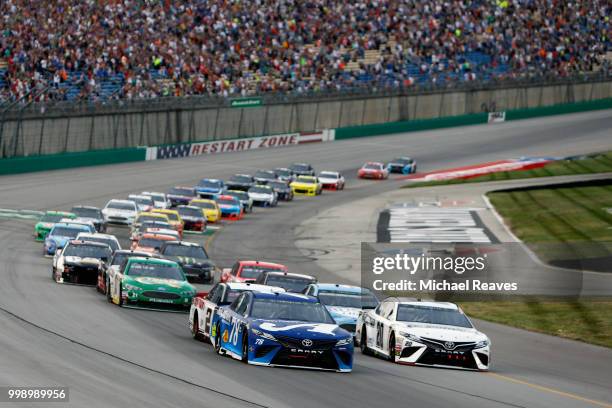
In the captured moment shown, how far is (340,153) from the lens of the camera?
86188 mm

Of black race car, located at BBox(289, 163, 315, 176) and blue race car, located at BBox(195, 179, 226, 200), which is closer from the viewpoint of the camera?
blue race car, located at BBox(195, 179, 226, 200)

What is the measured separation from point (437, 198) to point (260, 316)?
4646 cm

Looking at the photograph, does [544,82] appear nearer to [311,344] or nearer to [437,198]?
[437,198]

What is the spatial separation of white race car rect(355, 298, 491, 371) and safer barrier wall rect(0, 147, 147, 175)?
46305 millimetres

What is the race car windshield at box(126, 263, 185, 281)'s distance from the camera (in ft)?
94.3

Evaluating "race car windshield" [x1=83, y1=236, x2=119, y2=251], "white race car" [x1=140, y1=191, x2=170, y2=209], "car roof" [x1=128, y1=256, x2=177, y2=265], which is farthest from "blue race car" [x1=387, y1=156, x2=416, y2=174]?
"car roof" [x1=128, y1=256, x2=177, y2=265]

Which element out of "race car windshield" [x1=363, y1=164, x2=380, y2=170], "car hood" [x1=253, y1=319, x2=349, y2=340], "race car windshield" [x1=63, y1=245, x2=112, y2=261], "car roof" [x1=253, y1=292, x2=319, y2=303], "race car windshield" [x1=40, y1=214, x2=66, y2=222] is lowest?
"race car windshield" [x1=40, y1=214, x2=66, y2=222]

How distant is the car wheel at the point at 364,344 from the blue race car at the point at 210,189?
38066 millimetres

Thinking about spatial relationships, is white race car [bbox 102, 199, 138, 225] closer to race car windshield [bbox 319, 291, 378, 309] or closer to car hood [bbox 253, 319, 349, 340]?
race car windshield [bbox 319, 291, 378, 309]

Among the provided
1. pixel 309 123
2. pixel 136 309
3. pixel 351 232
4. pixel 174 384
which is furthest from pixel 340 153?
pixel 174 384

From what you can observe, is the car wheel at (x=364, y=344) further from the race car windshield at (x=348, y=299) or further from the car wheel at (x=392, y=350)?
the race car windshield at (x=348, y=299)

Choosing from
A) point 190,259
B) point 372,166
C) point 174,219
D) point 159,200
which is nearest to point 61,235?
point 190,259

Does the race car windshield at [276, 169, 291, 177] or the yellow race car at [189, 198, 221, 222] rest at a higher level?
the race car windshield at [276, 169, 291, 177]

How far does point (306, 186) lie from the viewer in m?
69.8
